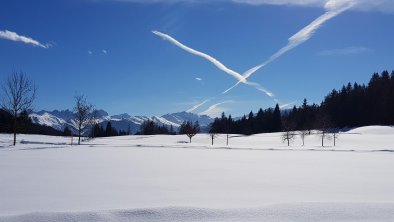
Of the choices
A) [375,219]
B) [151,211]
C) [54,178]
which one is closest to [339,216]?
[375,219]

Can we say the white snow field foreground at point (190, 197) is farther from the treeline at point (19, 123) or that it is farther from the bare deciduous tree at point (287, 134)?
the bare deciduous tree at point (287, 134)

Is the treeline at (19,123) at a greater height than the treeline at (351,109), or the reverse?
the treeline at (351,109)

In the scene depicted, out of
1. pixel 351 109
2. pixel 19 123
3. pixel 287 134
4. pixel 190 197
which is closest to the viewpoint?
pixel 190 197

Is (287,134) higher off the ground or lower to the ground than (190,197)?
higher

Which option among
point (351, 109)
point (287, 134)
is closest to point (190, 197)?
point (287, 134)

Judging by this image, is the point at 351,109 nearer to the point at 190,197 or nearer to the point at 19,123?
the point at 19,123

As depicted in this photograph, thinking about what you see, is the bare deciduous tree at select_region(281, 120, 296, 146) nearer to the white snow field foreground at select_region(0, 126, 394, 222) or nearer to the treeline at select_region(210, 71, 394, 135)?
the treeline at select_region(210, 71, 394, 135)

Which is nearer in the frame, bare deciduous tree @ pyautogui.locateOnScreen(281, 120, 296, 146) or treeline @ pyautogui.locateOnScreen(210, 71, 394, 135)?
bare deciduous tree @ pyautogui.locateOnScreen(281, 120, 296, 146)

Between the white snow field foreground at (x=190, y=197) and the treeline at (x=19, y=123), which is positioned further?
the treeline at (x=19, y=123)

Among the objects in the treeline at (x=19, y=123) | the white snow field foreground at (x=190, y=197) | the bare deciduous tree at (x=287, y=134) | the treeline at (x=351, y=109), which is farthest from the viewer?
the treeline at (x=351, y=109)

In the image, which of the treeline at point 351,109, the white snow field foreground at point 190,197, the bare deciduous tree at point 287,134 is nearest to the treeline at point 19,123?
the white snow field foreground at point 190,197

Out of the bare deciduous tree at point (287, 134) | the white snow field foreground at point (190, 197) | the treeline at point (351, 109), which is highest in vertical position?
the treeline at point (351, 109)

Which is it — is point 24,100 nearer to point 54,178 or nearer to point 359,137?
point 54,178

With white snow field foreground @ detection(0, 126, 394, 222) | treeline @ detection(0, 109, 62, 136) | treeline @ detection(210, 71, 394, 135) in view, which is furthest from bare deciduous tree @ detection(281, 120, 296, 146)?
white snow field foreground @ detection(0, 126, 394, 222)
